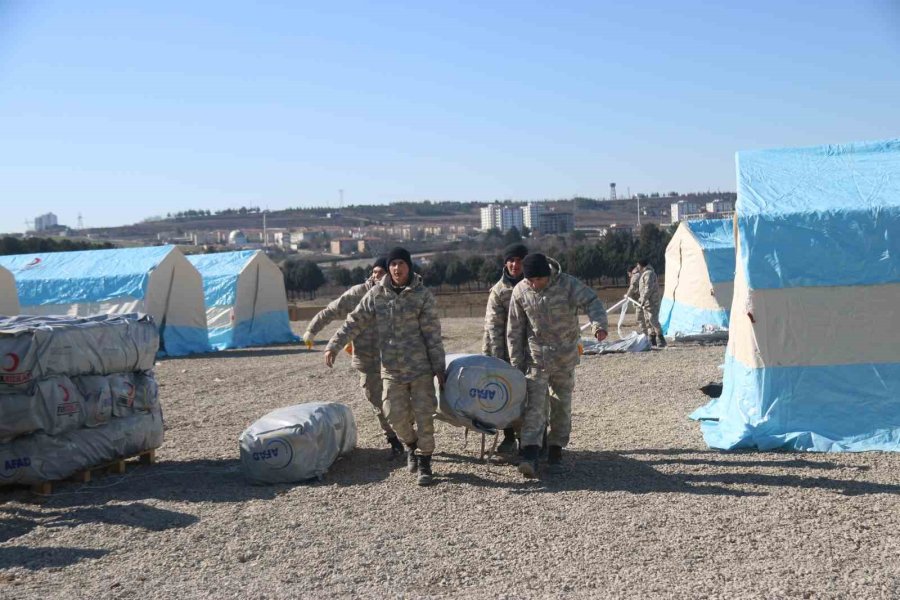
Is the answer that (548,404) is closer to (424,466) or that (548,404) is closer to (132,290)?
(424,466)

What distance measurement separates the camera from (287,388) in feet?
→ 47.9

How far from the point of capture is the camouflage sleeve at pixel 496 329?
26.4 feet

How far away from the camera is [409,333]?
748cm

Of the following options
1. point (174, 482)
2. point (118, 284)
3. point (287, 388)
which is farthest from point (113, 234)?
point (174, 482)

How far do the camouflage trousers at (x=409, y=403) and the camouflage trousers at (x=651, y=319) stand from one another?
470 inches

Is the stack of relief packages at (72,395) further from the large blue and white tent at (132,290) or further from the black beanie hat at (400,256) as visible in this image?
the large blue and white tent at (132,290)

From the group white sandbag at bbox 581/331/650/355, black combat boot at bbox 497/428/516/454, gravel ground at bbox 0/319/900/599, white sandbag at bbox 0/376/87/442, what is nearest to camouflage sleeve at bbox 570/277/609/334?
gravel ground at bbox 0/319/900/599

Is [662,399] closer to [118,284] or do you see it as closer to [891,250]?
[891,250]

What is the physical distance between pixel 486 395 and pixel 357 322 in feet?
4.49

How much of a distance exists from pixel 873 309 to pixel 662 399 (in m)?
3.75

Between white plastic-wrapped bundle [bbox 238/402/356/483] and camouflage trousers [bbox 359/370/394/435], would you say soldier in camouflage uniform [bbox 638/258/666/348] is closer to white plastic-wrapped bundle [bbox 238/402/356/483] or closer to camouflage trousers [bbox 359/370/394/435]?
camouflage trousers [bbox 359/370/394/435]

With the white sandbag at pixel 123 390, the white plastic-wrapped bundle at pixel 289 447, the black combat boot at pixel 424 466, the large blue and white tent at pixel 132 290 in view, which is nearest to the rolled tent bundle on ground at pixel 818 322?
the black combat boot at pixel 424 466

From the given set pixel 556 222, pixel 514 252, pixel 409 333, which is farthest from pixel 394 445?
pixel 556 222

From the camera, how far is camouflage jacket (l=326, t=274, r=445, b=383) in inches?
293
